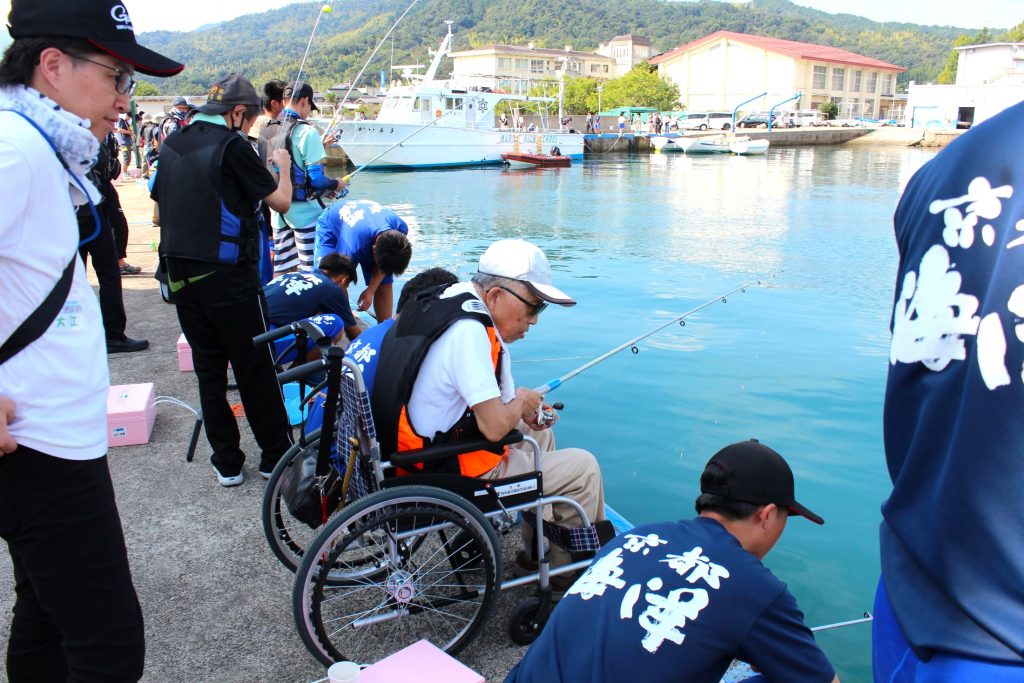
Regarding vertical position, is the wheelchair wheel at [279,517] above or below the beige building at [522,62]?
below

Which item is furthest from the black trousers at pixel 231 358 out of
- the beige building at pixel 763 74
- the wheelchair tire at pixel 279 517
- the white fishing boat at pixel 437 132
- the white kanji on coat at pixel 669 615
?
the beige building at pixel 763 74

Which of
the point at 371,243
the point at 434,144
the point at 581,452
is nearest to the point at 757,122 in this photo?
the point at 434,144

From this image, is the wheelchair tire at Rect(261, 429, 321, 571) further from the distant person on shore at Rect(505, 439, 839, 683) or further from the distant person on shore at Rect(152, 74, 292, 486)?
the distant person on shore at Rect(505, 439, 839, 683)

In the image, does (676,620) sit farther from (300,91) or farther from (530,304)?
(300,91)

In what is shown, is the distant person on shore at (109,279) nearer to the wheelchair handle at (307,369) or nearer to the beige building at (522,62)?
the wheelchair handle at (307,369)

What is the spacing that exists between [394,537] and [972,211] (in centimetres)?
169

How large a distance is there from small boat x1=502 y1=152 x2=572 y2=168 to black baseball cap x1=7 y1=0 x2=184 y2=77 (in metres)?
33.6

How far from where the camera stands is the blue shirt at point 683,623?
1396 mm

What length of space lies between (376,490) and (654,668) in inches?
43.1

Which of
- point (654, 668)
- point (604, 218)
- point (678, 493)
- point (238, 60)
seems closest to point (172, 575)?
point (654, 668)

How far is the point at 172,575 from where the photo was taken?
107 inches

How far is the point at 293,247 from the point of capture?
233 inches

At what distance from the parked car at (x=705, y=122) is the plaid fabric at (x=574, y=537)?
5907cm

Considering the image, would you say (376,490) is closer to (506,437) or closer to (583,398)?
(506,437)
